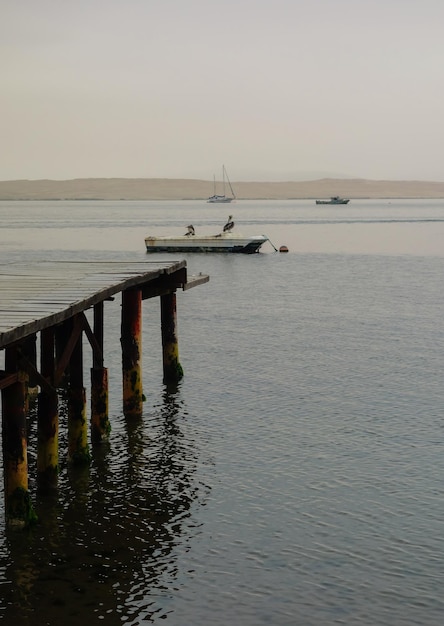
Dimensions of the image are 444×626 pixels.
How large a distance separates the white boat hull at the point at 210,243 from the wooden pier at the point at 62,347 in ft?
153

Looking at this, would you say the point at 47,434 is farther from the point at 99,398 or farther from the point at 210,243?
the point at 210,243

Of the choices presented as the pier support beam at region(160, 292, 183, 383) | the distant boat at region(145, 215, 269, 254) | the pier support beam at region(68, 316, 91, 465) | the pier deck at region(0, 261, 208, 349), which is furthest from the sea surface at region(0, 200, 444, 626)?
the distant boat at region(145, 215, 269, 254)

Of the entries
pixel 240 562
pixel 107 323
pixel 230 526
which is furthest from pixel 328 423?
pixel 107 323

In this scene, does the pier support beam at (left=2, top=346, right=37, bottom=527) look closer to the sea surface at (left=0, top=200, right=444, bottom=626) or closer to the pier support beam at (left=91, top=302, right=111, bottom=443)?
the sea surface at (left=0, top=200, right=444, bottom=626)

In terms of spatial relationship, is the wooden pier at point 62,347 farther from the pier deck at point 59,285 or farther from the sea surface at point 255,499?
the sea surface at point 255,499

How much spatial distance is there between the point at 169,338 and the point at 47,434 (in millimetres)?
8781

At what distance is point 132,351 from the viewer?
20.2 meters

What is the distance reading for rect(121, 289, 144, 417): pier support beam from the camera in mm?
20000

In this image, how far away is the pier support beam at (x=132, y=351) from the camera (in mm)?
20000

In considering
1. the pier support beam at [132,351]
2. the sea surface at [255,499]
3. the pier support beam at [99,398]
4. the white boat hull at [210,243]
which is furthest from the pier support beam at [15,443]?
the white boat hull at [210,243]

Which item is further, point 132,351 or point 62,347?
point 132,351

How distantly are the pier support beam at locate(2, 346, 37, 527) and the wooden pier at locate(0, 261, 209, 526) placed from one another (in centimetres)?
1

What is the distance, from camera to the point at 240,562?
1281cm

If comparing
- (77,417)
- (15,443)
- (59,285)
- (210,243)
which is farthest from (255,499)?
(210,243)
